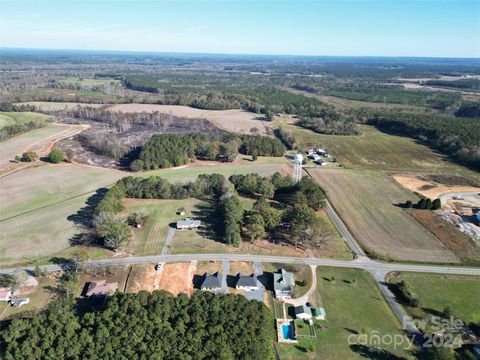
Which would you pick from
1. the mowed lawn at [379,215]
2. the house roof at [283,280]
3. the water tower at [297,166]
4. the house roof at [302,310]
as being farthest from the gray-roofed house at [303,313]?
the water tower at [297,166]

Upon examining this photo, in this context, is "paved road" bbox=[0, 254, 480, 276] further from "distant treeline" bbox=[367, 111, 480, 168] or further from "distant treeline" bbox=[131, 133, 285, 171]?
"distant treeline" bbox=[367, 111, 480, 168]

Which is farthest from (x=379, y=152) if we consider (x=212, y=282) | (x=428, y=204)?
(x=212, y=282)

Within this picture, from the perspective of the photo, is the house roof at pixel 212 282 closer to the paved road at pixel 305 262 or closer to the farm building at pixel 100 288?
the paved road at pixel 305 262

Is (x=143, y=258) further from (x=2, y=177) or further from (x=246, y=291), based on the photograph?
(x=2, y=177)

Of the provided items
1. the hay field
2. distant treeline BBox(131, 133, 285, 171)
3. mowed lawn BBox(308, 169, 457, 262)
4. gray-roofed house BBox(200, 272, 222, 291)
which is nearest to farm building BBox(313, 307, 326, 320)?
gray-roofed house BBox(200, 272, 222, 291)

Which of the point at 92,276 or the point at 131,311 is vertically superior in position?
the point at 131,311

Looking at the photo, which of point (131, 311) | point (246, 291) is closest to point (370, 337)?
point (246, 291)
